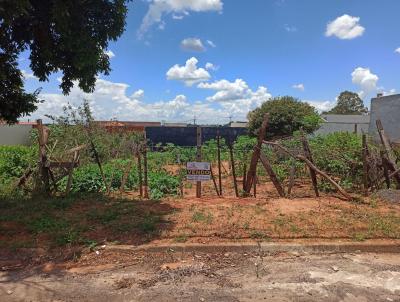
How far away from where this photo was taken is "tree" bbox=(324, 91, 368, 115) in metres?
69.8

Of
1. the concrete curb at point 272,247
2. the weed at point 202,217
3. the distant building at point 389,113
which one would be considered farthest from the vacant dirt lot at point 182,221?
the distant building at point 389,113

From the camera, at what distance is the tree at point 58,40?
6902 mm

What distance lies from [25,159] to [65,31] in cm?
907

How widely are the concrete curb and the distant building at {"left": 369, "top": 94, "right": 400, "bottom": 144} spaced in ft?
72.6

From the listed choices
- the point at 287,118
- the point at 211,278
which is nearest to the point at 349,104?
the point at 287,118

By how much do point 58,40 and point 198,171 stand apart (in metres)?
3.86

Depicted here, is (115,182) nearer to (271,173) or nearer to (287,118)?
(271,173)

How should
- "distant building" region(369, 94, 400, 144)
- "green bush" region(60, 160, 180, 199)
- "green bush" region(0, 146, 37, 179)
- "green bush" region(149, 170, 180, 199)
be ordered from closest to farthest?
"green bush" region(60, 160, 180, 199) → "green bush" region(149, 170, 180, 199) → "green bush" region(0, 146, 37, 179) → "distant building" region(369, 94, 400, 144)

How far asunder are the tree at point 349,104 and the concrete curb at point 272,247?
67.2 metres

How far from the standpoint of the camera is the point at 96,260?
20.2ft

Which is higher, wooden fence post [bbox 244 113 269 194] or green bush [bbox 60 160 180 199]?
wooden fence post [bbox 244 113 269 194]

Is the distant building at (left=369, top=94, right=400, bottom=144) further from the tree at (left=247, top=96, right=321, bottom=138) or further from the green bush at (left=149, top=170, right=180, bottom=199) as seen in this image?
the green bush at (left=149, top=170, right=180, bottom=199)

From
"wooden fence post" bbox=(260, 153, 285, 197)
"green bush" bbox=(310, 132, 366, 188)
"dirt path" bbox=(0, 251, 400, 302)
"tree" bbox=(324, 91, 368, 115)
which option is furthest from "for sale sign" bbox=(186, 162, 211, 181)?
"tree" bbox=(324, 91, 368, 115)

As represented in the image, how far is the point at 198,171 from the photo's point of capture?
9.30 meters
